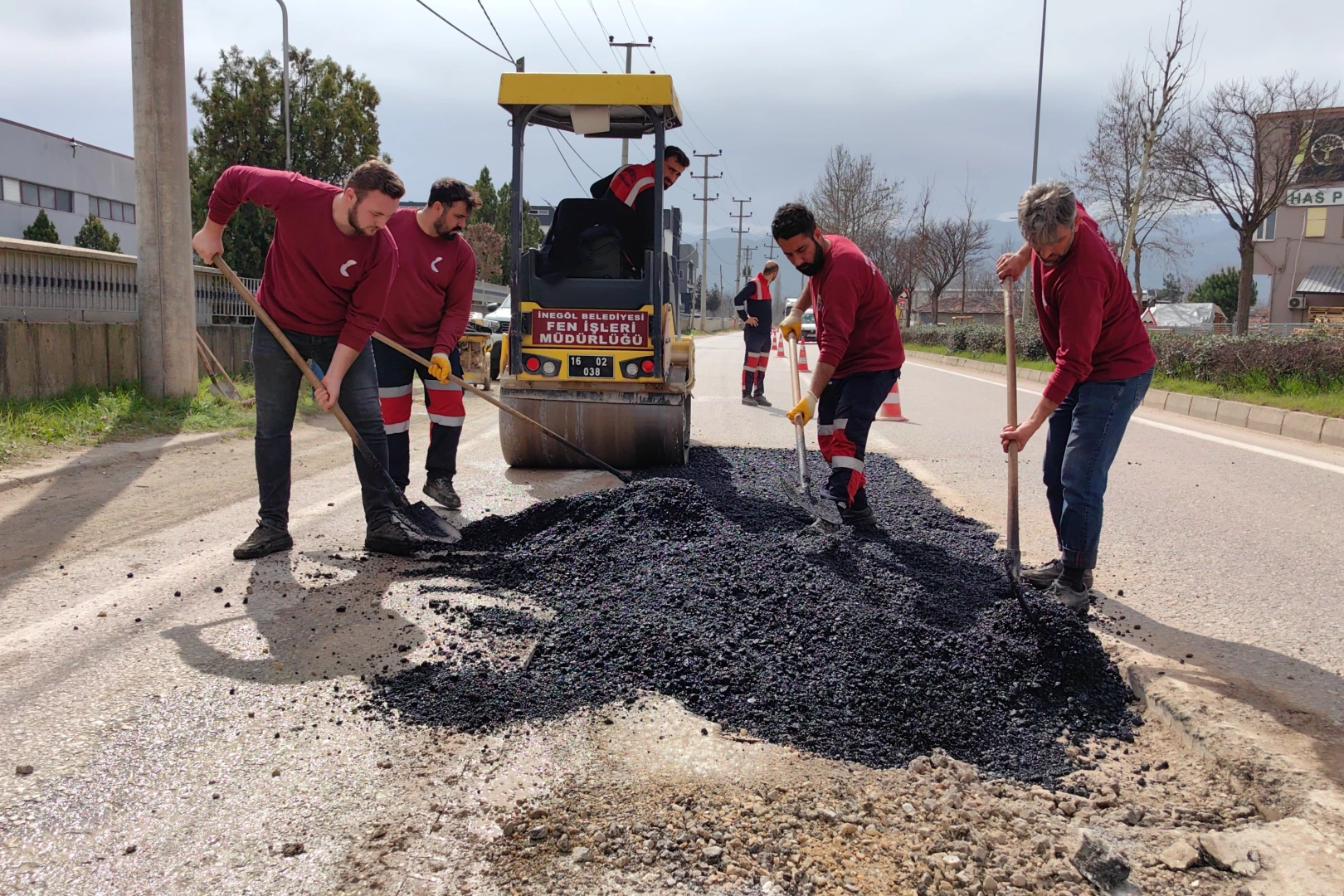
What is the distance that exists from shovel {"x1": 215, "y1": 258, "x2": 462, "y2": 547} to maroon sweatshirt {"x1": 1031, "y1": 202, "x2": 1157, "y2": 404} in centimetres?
293

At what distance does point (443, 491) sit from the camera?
566 cm

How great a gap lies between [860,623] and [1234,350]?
489 inches

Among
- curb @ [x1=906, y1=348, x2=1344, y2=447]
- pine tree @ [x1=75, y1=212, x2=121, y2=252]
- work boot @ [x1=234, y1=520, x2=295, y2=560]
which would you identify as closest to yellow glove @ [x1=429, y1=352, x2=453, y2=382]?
work boot @ [x1=234, y1=520, x2=295, y2=560]

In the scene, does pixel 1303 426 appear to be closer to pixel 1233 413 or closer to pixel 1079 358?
pixel 1233 413

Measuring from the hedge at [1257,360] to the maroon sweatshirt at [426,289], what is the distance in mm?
11183

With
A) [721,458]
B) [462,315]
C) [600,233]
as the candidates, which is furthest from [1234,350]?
[462,315]

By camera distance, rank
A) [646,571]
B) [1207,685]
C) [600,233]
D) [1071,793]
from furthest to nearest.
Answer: [600,233] → [646,571] → [1207,685] → [1071,793]

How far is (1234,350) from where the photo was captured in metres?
13.1

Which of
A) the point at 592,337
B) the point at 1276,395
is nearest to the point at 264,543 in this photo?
the point at 592,337

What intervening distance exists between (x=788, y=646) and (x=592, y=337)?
3.85 m

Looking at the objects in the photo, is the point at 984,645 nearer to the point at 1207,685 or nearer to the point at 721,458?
the point at 1207,685

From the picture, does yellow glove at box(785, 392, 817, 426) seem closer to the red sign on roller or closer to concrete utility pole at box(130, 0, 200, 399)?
the red sign on roller

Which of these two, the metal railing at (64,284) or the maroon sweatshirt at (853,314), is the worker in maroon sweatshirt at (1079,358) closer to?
the maroon sweatshirt at (853,314)

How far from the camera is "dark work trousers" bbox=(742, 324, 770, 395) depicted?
12477 millimetres
